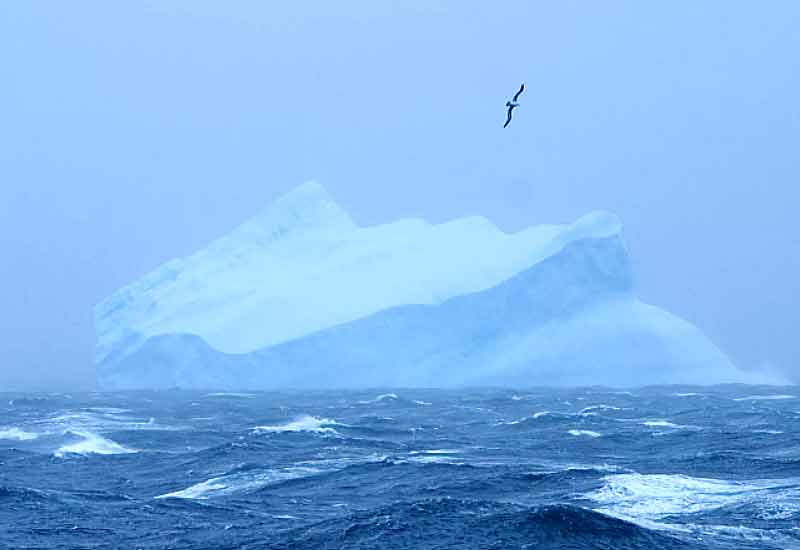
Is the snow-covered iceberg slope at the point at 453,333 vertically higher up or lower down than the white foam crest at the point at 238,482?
higher up

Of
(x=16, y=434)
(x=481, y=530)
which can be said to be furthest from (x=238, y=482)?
(x=16, y=434)

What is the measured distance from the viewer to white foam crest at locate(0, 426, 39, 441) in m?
29.2

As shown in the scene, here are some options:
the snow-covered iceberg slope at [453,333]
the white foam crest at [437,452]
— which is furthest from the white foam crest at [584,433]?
the snow-covered iceberg slope at [453,333]

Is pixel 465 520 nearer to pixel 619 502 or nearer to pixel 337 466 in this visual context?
pixel 619 502

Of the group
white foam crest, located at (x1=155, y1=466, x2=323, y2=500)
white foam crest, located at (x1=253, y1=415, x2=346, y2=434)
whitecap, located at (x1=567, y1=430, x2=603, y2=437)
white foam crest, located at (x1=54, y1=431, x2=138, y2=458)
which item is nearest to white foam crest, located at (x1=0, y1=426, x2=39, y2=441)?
white foam crest, located at (x1=54, y1=431, x2=138, y2=458)

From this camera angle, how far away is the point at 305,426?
106 ft

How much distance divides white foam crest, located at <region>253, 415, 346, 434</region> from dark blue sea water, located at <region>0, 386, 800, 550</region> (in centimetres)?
14

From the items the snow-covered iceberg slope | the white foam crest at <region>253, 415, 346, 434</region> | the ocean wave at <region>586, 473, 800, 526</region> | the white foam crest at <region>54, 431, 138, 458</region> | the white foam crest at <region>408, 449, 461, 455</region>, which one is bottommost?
the ocean wave at <region>586, 473, 800, 526</region>

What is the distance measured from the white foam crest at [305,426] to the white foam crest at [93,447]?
4546 millimetres

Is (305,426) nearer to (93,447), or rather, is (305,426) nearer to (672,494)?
(93,447)

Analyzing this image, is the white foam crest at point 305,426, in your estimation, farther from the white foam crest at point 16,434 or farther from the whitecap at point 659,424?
the whitecap at point 659,424

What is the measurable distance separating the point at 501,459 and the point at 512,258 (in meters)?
34.9

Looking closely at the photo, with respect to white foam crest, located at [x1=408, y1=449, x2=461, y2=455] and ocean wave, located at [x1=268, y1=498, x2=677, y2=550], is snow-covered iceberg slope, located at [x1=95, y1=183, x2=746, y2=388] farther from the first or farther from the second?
ocean wave, located at [x1=268, y1=498, x2=677, y2=550]

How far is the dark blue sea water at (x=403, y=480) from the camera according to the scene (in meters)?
15.1
